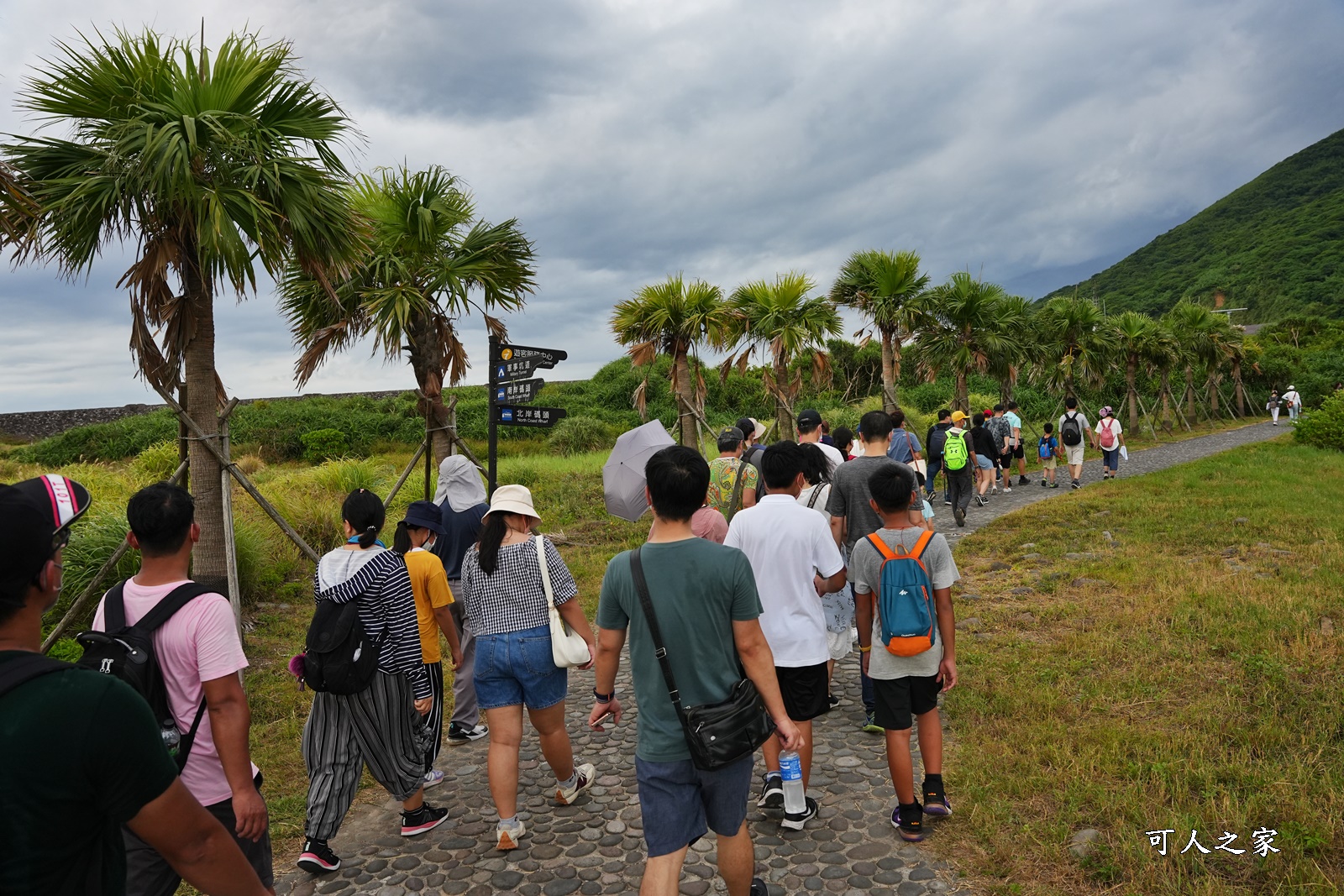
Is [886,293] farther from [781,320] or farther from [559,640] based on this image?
[559,640]

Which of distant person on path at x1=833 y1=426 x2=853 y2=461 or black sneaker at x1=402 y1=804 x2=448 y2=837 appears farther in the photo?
distant person on path at x1=833 y1=426 x2=853 y2=461

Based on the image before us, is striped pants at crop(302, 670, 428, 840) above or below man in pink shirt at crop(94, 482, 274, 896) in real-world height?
below

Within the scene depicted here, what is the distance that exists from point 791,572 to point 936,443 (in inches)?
387

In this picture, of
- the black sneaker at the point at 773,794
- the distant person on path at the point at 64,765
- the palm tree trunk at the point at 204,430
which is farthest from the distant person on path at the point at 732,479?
the palm tree trunk at the point at 204,430

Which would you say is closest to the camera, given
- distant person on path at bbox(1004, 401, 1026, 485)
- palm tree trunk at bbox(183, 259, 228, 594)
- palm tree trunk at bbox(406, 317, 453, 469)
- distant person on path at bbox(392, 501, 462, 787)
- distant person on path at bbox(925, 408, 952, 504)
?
distant person on path at bbox(392, 501, 462, 787)

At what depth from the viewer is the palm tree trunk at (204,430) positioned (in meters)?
6.91

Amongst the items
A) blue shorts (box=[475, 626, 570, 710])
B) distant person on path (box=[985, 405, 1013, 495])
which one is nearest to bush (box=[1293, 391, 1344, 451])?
distant person on path (box=[985, 405, 1013, 495])

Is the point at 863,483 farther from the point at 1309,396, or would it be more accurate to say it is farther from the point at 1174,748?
the point at 1309,396

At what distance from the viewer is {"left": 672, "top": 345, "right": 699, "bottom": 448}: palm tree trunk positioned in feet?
46.0

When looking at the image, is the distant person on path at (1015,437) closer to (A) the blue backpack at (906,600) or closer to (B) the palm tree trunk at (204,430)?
(A) the blue backpack at (906,600)

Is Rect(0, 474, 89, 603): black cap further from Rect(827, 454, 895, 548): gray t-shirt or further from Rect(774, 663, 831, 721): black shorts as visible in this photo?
Rect(827, 454, 895, 548): gray t-shirt

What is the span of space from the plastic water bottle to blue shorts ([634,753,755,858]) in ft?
3.86

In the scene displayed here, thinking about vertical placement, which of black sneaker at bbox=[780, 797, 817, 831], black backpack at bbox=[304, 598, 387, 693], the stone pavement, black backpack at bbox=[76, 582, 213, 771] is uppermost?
black backpack at bbox=[76, 582, 213, 771]

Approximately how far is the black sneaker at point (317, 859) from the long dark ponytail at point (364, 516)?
1.50 m
